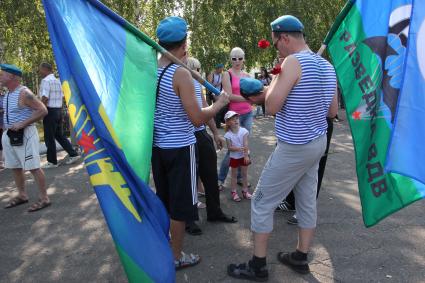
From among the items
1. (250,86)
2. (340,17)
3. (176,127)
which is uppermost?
(340,17)

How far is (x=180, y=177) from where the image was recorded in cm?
321

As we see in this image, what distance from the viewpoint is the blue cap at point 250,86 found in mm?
3092

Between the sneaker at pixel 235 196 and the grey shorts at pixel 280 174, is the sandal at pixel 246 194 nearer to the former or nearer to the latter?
the sneaker at pixel 235 196

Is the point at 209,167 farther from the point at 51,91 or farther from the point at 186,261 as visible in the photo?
the point at 51,91

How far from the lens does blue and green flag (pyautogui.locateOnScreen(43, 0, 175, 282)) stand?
261 cm

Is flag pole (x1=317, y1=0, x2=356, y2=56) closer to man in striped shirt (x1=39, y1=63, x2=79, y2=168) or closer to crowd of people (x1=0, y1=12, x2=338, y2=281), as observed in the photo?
crowd of people (x1=0, y1=12, x2=338, y2=281)

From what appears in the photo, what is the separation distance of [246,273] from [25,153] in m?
3.22

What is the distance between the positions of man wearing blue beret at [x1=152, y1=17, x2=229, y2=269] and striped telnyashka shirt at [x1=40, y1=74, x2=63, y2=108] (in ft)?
16.3

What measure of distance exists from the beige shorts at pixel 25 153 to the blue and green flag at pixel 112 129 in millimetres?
2841

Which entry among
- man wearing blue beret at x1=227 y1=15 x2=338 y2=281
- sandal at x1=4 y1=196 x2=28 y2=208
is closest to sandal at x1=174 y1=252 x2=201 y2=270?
man wearing blue beret at x1=227 y1=15 x2=338 y2=281

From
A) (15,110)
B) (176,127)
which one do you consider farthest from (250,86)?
(15,110)

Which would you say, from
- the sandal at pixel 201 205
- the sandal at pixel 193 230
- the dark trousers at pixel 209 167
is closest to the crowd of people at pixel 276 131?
the sandal at pixel 193 230

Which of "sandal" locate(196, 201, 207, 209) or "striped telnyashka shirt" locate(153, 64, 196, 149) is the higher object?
"striped telnyashka shirt" locate(153, 64, 196, 149)

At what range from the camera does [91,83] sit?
2.66 metres
